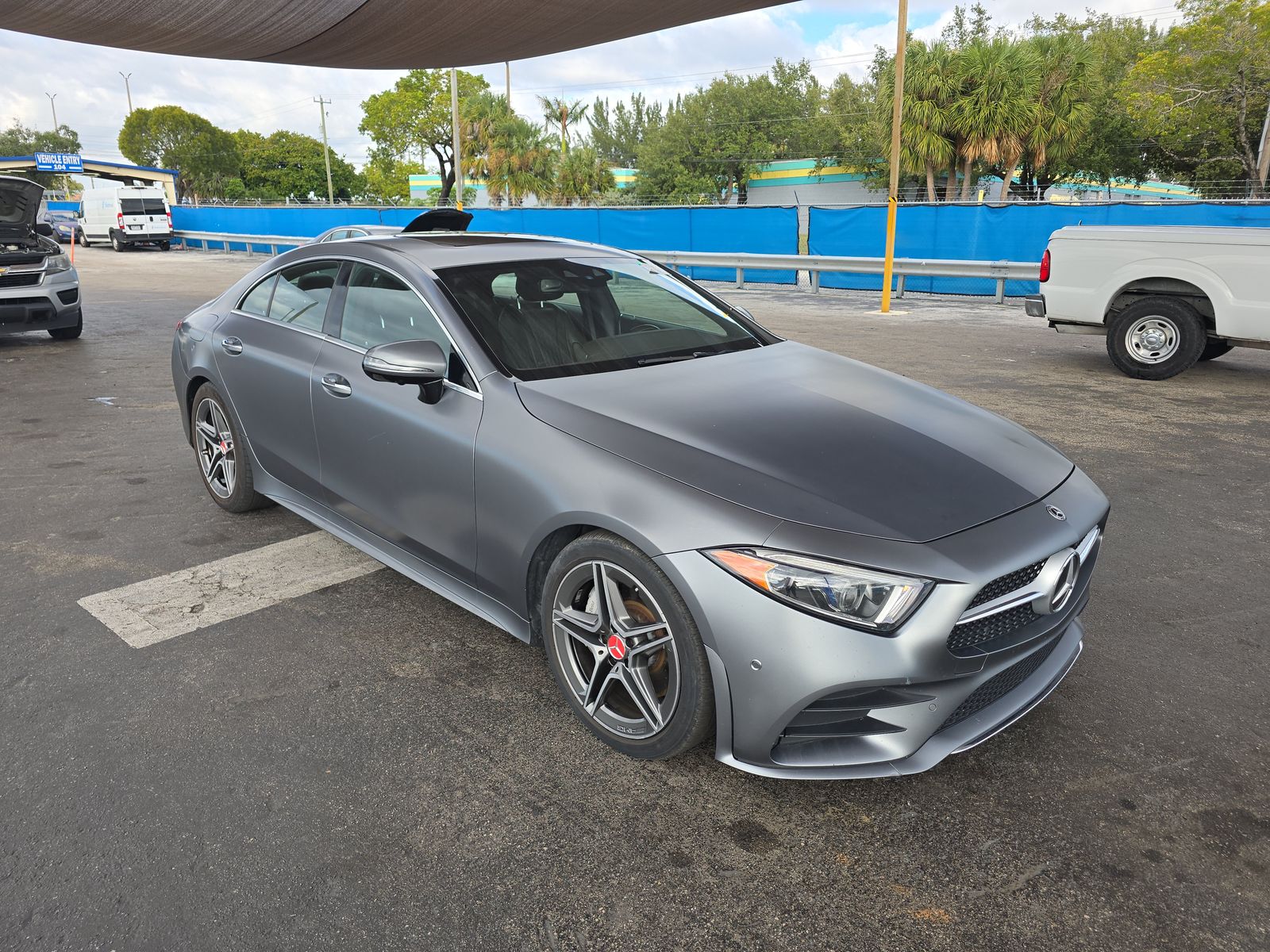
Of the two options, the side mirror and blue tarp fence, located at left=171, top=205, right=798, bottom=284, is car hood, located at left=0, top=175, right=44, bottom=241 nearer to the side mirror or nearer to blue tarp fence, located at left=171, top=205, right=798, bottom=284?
blue tarp fence, located at left=171, top=205, right=798, bottom=284

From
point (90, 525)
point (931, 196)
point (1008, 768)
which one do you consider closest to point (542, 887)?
point (1008, 768)

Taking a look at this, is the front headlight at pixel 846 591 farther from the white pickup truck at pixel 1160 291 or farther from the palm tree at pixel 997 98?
the palm tree at pixel 997 98

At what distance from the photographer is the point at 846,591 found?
93.4 inches

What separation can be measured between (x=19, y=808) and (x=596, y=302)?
2718mm

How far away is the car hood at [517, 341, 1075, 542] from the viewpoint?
2.59 metres

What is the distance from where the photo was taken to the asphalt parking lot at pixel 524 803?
2.25m

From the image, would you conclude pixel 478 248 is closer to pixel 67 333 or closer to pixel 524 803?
pixel 524 803

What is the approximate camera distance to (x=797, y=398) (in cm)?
333

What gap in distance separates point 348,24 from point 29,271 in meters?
5.67

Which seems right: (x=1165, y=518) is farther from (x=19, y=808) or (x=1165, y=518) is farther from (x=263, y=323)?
(x=19, y=808)

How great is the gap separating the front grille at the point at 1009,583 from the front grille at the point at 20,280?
40.7ft

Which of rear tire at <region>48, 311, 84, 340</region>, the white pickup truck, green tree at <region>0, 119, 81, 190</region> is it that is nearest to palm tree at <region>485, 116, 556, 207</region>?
rear tire at <region>48, 311, 84, 340</region>

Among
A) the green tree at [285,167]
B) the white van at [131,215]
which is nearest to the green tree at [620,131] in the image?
the green tree at [285,167]

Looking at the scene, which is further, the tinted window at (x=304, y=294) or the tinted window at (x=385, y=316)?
the tinted window at (x=304, y=294)
